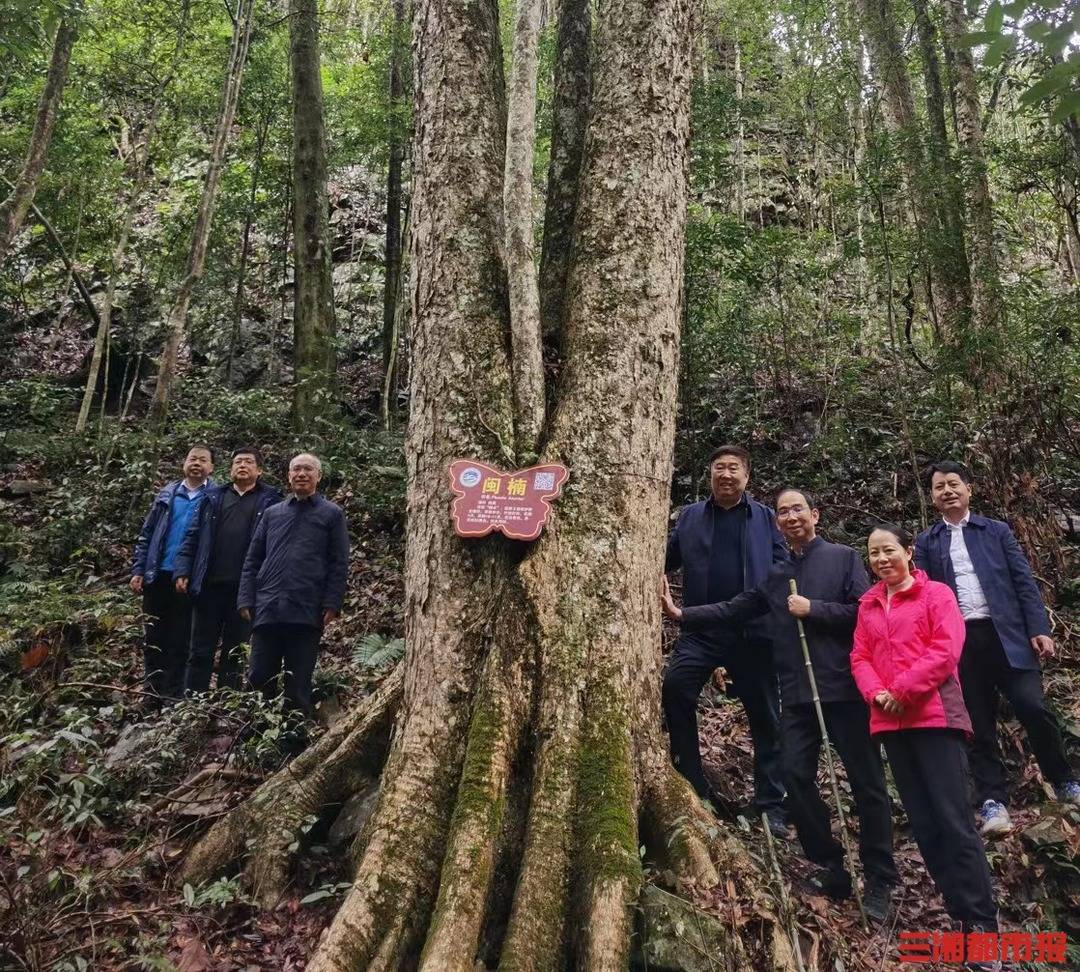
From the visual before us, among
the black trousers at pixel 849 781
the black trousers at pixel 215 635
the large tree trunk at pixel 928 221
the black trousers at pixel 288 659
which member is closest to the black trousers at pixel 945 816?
the black trousers at pixel 849 781

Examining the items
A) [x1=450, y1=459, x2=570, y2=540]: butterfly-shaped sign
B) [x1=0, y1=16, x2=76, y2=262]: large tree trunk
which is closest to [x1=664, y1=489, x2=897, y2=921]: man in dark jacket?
[x1=450, y1=459, x2=570, y2=540]: butterfly-shaped sign

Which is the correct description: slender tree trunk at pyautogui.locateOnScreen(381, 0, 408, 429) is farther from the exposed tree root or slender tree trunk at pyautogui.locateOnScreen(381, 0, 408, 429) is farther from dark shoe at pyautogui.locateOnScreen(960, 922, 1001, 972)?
dark shoe at pyautogui.locateOnScreen(960, 922, 1001, 972)

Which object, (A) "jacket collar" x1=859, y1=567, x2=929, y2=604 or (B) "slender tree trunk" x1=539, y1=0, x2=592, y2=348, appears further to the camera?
(B) "slender tree trunk" x1=539, y1=0, x2=592, y2=348

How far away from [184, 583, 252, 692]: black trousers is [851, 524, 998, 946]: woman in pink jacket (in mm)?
4152

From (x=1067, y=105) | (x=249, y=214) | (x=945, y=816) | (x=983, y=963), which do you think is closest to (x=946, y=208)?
(x=945, y=816)

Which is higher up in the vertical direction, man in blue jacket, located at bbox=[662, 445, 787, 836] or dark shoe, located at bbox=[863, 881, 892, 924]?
man in blue jacket, located at bbox=[662, 445, 787, 836]

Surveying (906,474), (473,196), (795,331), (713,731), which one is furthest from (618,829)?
(795,331)

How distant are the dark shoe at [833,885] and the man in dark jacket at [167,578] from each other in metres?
4.42

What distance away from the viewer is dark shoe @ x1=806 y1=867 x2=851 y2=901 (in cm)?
377

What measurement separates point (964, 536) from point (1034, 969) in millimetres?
2267

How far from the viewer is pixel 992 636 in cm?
454

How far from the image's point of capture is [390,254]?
40.5ft

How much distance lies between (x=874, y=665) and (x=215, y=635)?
441 centimetres

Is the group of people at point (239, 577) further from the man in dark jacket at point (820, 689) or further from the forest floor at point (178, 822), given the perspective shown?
the man in dark jacket at point (820, 689)
